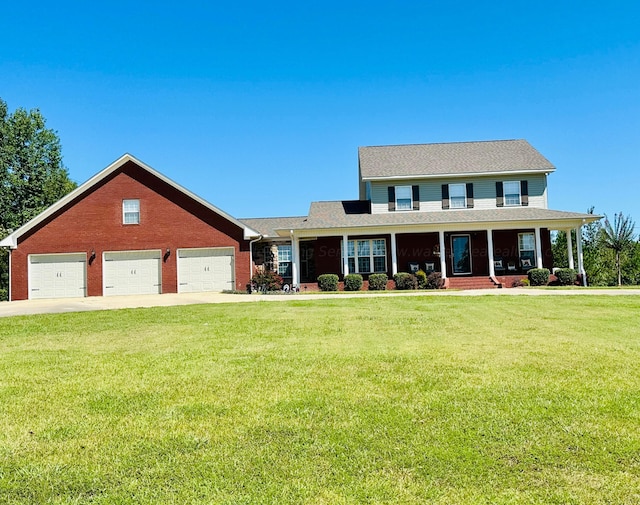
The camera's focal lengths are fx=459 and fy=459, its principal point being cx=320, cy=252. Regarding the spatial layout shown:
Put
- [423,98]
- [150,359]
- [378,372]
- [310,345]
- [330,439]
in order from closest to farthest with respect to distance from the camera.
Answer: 1. [330,439]
2. [378,372]
3. [150,359]
4. [310,345]
5. [423,98]

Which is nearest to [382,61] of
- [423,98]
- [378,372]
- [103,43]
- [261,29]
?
[423,98]

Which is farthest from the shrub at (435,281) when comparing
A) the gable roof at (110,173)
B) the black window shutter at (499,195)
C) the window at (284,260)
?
the gable roof at (110,173)

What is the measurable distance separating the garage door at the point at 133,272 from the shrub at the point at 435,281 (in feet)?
42.4

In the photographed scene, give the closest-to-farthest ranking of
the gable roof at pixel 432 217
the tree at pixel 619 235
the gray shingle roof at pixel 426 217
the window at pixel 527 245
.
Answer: the gable roof at pixel 432 217
the gray shingle roof at pixel 426 217
the window at pixel 527 245
the tree at pixel 619 235

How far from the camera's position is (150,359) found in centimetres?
610

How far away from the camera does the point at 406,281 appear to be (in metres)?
21.4

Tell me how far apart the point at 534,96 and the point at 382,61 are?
22.3 ft

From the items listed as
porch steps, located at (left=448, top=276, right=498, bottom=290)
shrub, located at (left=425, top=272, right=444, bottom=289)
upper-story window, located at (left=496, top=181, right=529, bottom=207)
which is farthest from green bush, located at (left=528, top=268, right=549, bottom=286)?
upper-story window, located at (left=496, top=181, right=529, bottom=207)

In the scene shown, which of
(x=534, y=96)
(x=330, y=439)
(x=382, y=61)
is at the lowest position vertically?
(x=330, y=439)

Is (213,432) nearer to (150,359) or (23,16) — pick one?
(150,359)

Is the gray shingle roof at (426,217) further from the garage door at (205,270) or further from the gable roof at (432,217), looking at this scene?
the garage door at (205,270)

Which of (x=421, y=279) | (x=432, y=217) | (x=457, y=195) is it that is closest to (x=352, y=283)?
(x=421, y=279)

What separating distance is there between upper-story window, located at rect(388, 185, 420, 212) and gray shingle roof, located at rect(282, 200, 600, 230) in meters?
0.54

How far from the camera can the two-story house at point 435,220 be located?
22.8 meters
